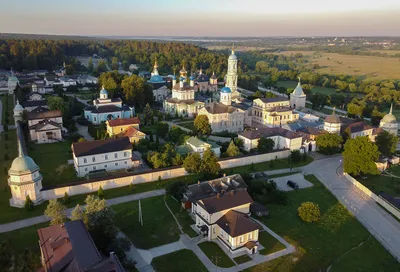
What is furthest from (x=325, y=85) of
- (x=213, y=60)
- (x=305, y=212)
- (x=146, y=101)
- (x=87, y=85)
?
(x=305, y=212)

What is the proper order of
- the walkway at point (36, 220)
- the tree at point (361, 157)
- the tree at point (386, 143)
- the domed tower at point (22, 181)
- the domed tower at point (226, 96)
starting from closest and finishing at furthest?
1. the walkway at point (36, 220)
2. the domed tower at point (22, 181)
3. the tree at point (361, 157)
4. the tree at point (386, 143)
5. the domed tower at point (226, 96)

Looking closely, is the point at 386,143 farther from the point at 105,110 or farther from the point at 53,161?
the point at 105,110

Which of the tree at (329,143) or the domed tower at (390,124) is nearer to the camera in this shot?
the tree at (329,143)

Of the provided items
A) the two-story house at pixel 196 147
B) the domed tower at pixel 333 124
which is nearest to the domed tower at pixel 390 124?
the domed tower at pixel 333 124

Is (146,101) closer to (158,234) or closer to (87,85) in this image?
(87,85)

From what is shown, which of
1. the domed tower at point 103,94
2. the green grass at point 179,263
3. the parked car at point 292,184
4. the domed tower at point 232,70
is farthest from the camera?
the domed tower at point 232,70

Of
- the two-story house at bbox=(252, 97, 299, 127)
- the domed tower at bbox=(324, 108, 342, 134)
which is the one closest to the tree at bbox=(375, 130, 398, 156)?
the domed tower at bbox=(324, 108, 342, 134)

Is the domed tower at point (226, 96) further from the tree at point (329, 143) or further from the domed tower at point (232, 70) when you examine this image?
the tree at point (329, 143)

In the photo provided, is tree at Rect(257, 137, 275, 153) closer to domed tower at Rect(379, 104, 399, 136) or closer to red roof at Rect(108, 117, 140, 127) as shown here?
red roof at Rect(108, 117, 140, 127)
